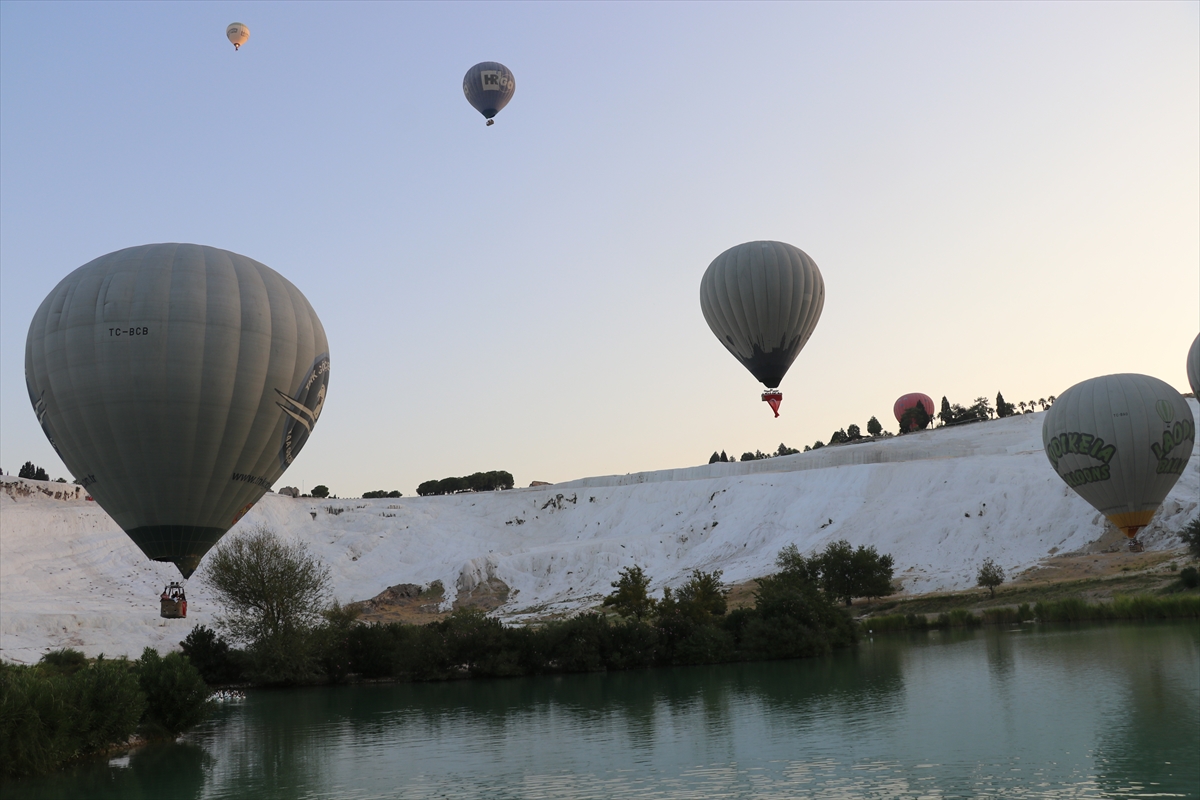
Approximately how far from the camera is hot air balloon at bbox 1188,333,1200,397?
63.3m

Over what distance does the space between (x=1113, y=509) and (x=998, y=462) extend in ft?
144

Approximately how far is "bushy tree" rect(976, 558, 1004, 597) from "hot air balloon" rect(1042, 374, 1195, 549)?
45.6ft

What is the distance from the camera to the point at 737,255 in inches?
1662

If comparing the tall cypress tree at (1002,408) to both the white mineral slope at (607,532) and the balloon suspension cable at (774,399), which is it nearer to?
the white mineral slope at (607,532)

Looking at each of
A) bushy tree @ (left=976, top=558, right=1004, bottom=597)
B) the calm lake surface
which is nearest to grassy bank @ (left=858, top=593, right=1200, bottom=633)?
bushy tree @ (left=976, top=558, right=1004, bottom=597)

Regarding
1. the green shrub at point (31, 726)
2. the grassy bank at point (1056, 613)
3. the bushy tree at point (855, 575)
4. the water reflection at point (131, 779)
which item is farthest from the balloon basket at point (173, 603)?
the bushy tree at point (855, 575)

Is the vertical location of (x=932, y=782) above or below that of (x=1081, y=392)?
below

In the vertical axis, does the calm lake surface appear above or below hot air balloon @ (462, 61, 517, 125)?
below

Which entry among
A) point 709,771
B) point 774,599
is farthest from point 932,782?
point 774,599

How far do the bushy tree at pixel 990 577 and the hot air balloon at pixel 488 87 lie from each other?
1677 inches

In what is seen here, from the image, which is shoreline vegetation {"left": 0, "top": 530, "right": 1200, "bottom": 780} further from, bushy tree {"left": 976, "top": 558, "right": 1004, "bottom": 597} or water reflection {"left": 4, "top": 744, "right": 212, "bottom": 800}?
water reflection {"left": 4, "top": 744, "right": 212, "bottom": 800}

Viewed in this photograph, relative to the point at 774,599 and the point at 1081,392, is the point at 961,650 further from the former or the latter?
the point at 1081,392

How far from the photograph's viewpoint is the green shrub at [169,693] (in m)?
35.2

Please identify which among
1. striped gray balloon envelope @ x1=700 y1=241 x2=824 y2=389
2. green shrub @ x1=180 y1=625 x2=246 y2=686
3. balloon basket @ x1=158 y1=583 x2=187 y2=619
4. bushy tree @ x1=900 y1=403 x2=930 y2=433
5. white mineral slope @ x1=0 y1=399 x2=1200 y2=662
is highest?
bushy tree @ x1=900 y1=403 x2=930 y2=433
